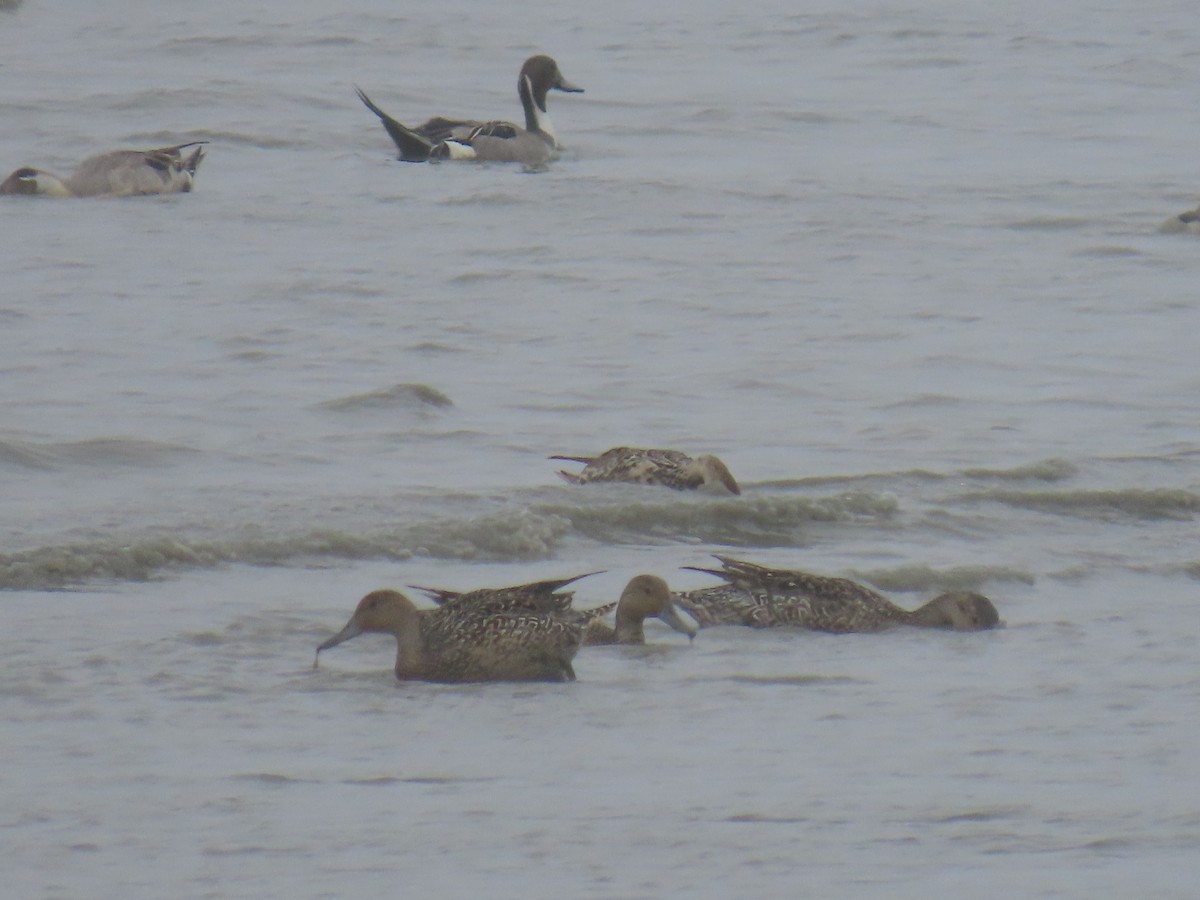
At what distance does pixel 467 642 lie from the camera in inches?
287

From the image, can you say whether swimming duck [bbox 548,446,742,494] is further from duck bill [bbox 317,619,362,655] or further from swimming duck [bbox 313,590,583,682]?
duck bill [bbox 317,619,362,655]

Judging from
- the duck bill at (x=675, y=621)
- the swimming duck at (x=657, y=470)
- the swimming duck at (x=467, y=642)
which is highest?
the swimming duck at (x=467, y=642)

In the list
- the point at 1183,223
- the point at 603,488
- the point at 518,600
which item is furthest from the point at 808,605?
the point at 1183,223

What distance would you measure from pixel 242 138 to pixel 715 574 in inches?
575

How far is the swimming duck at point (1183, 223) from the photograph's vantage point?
18.0m

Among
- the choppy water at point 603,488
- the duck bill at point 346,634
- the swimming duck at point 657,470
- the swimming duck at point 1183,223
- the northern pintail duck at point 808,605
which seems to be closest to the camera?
the choppy water at point 603,488

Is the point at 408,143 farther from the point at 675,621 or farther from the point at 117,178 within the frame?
the point at 675,621

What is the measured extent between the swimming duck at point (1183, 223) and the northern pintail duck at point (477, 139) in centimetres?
618

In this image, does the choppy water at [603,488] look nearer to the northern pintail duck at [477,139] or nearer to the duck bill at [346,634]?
the duck bill at [346,634]

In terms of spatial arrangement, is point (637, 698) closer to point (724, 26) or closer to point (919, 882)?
point (919, 882)

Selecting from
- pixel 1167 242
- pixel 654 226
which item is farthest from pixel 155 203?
pixel 1167 242

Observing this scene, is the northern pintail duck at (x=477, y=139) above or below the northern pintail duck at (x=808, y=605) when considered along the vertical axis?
below

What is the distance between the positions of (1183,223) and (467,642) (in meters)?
12.0

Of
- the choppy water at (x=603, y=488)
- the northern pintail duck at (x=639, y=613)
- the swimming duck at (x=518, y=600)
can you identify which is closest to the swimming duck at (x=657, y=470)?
the choppy water at (x=603, y=488)
